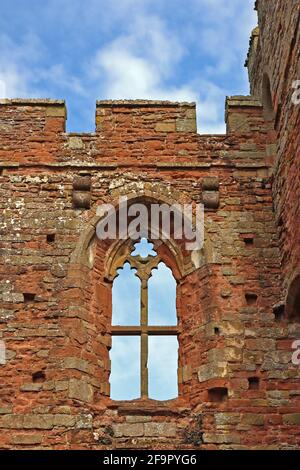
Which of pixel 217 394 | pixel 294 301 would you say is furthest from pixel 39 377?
pixel 294 301

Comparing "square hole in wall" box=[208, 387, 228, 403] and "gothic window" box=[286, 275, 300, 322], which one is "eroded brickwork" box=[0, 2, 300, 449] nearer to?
"square hole in wall" box=[208, 387, 228, 403]

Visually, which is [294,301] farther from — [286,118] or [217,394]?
[286,118]

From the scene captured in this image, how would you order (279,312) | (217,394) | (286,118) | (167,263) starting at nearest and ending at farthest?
(217,394)
(279,312)
(286,118)
(167,263)

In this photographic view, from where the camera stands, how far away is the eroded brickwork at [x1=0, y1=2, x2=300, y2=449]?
7.66 metres

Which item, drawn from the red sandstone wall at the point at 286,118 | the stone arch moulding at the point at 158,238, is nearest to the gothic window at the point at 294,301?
the red sandstone wall at the point at 286,118

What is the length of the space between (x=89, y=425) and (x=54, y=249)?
2.13 meters

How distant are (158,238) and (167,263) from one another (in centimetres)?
34

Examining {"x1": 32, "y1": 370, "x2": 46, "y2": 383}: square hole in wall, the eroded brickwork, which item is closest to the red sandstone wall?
the eroded brickwork

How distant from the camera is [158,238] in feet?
29.7

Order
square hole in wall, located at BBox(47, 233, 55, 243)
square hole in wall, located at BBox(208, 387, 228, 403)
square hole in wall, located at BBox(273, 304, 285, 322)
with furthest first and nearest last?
square hole in wall, located at BBox(47, 233, 55, 243)
square hole in wall, located at BBox(273, 304, 285, 322)
square hole in wall, located at BBox(208, 387, 228, 403)

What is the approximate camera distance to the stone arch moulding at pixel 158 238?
→ 8.60 metres

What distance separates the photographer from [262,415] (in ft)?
25.1

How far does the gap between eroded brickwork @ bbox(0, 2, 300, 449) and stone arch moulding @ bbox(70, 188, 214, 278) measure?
17mm

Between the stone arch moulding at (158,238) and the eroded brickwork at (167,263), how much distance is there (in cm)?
2
